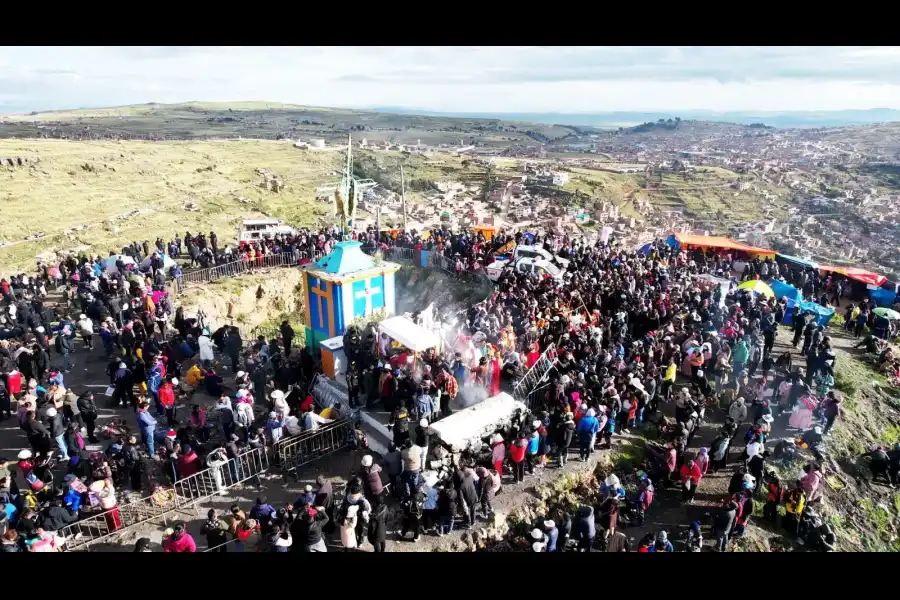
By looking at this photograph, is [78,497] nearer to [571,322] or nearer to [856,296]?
[571,322]

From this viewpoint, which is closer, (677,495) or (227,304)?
(677,495)

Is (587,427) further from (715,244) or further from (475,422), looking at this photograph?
(715,244)

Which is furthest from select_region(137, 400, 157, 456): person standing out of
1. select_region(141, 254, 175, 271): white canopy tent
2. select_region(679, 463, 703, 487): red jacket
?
select_region(141, 254, 175, 271): white canopy tent

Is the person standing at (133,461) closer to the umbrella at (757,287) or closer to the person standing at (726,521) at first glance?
the person standing at (726,521)

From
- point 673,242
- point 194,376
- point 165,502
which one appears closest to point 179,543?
point 165,502

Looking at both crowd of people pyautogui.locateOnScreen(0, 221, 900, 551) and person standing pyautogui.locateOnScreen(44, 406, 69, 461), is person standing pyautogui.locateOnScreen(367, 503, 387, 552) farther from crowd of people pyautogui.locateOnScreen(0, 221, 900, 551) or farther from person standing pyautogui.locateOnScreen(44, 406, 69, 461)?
person standing pyautogui.locateOnScreen(44, 406, 69, 461)

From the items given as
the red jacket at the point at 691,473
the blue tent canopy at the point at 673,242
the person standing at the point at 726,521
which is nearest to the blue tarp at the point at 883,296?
the blue tent canopy at the point at 673,242
